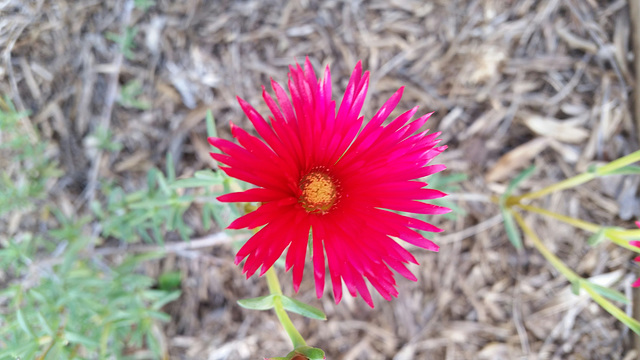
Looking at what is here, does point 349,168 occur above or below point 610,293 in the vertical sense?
above

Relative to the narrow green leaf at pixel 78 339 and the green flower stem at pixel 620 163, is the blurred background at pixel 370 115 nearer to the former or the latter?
the narrow green leaf at pixel 78 339

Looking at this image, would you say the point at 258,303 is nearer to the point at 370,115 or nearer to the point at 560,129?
the point at 370,115

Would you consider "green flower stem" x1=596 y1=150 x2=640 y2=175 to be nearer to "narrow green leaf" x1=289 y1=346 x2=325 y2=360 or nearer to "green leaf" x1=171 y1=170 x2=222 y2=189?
"narrow green leaf" x1=289 y1=346 x2=325 y2=360

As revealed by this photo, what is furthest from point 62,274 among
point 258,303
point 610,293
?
point 610,293

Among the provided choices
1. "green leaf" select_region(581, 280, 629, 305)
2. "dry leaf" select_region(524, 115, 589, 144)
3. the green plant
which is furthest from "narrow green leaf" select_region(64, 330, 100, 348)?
"dry leaf" select_region(524, 115, 589, 144)

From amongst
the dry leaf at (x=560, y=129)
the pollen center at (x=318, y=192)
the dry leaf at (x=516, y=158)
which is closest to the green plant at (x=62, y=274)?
the pollen center at (x=318, y=192)

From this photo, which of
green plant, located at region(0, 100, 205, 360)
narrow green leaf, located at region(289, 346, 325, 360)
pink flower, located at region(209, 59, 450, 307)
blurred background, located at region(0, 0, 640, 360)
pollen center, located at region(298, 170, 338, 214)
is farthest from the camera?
blurred background, located at region(0, 0, 640, 360)
